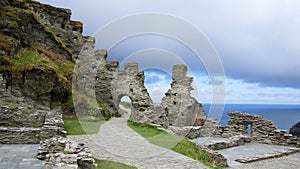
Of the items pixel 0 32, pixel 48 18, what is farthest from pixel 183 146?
pixel 48 18

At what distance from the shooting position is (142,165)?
8281mm

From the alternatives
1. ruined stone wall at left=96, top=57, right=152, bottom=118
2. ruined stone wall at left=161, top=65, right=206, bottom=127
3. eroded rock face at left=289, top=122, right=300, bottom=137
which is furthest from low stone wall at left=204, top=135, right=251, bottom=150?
ruined stone wall at left=96, top=57, right=152, bottom=118

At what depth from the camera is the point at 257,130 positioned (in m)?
19.8

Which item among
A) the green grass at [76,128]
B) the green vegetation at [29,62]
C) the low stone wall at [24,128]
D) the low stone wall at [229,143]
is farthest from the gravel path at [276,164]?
the green vegetation at [29,62]

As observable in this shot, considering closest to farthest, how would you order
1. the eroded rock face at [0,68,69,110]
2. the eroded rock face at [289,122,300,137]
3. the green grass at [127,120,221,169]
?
the green grass at [127,120,221,169], the eroded rock face at [0,68,69,110], the eroded rock face at [289,122,300,137]

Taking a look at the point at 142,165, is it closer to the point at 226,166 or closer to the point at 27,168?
the point at 27,168

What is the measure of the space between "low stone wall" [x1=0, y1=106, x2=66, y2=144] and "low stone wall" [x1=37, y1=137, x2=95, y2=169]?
209 cm

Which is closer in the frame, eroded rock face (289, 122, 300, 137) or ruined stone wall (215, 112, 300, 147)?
ruined stone wall (215, 112, 300, 147)

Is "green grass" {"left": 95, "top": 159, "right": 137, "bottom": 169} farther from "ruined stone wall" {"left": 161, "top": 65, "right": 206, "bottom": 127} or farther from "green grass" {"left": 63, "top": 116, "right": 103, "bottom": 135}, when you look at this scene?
"ruined stone wall" {"left": 161, "top": 65, "right": 206, "bottom": 127}

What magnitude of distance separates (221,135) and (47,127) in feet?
47.9

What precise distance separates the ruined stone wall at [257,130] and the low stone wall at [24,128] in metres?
13.8

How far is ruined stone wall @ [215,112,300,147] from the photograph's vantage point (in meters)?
18.6

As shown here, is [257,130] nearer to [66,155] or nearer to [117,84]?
[117,84]

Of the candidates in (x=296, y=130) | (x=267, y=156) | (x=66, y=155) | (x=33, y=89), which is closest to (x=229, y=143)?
(x=267, y=156)
